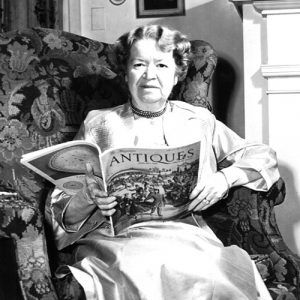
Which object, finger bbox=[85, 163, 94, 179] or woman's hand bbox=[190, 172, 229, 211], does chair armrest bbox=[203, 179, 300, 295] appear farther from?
finger bbox=[85, 163, 94, 179]

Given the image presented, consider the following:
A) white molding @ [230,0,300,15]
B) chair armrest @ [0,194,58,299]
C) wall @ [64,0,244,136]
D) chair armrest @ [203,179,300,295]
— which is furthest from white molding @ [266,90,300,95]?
chair armrest @ [0,194,58,299]

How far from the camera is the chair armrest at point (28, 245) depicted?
7.01ft

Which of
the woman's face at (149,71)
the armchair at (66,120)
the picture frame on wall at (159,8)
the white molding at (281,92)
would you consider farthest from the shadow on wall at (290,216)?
the picture frame on wall at (159,8)

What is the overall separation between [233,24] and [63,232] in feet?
5.26

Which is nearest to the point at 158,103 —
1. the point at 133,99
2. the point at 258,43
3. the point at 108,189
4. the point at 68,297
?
the point at 133,99

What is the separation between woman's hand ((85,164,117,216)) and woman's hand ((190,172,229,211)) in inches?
9.4

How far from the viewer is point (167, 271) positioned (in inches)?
86.0

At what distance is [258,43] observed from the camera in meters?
3.37

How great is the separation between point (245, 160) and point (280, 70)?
0.68m

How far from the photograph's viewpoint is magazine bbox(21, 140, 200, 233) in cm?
230

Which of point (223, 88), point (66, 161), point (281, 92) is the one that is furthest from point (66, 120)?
point (223, 88)

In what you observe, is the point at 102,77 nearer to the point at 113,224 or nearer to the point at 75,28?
the point at 113,224

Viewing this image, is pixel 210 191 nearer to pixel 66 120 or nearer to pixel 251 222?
pixel 251 222

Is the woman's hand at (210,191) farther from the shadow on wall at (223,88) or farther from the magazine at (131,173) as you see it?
the shadow on wall at (223,88)
